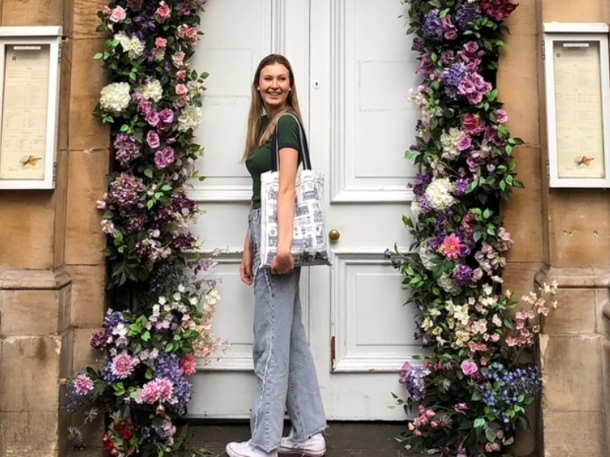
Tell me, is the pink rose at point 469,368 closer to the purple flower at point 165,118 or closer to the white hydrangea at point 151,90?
the purple flower at point 165,118

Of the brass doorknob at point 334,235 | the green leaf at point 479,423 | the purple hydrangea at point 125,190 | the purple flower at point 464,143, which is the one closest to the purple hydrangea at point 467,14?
the purple flower at point 464,143

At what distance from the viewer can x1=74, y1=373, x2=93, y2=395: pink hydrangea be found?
10.6 feet

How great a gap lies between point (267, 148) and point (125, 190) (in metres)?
0.87

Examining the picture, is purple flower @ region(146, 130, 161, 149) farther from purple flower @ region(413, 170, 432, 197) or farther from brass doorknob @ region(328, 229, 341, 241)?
purple flower @ region(413, 170, 432, 197)

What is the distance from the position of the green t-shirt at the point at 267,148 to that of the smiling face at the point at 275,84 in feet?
0.52

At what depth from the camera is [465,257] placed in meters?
3.45

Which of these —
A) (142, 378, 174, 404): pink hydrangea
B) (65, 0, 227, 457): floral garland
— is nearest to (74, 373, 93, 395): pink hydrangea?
(65, 0, 227, 457): floral garland

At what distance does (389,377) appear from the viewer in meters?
3.75

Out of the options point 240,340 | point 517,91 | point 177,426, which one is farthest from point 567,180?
point 177,426

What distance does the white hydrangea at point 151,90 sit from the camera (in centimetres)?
349

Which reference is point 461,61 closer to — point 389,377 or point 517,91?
point 517,91

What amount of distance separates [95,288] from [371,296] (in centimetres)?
161

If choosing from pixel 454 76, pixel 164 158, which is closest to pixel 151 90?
pixel 164 158

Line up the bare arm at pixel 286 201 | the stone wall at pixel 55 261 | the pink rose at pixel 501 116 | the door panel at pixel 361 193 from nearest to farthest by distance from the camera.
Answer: the bare arm at pixel 286 201 → the stone wall at pixel 55 261 → the pink rose at pixel 501 116 → the door panel at pixel 361 193
